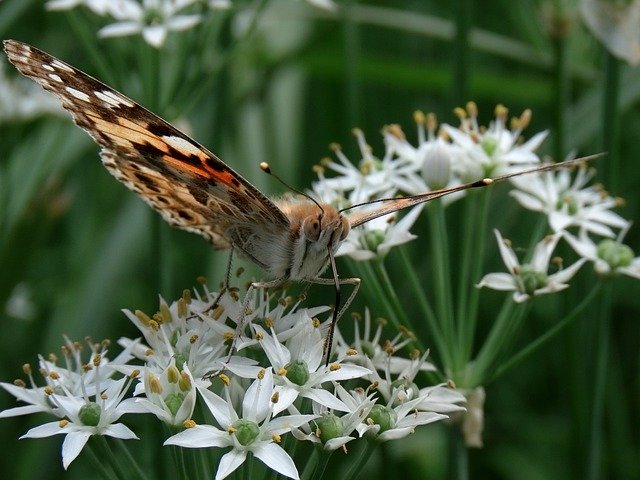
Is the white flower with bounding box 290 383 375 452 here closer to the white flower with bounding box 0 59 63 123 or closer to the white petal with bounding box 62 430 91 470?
the white petal with bounding box 62 430 91 470

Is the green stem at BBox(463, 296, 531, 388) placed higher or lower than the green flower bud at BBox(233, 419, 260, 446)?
higher

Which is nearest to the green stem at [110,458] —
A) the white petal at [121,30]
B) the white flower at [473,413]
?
the white flower at [473,413]

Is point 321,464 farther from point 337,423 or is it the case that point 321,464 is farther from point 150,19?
point 150,19

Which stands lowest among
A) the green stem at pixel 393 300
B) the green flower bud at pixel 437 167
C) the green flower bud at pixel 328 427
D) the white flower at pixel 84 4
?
the green flower bud at pixel 328 427

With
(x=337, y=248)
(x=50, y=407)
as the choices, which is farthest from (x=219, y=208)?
(x=50, y=407)

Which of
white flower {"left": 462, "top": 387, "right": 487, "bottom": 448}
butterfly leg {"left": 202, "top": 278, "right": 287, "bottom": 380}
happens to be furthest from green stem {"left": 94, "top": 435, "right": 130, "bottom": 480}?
white flower {"left": 462, "top": 387, "right": 487, "bottom": 448}

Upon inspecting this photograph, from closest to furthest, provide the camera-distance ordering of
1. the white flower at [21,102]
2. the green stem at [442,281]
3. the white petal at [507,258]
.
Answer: the green stem at [442,281]
the white petal at [507,258]
the white flower at [21,102]

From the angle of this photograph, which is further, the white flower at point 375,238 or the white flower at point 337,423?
the white flower at point 375,238

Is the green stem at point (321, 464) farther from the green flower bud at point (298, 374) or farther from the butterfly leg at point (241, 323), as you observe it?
the butterfly leg at point (241, 323)
